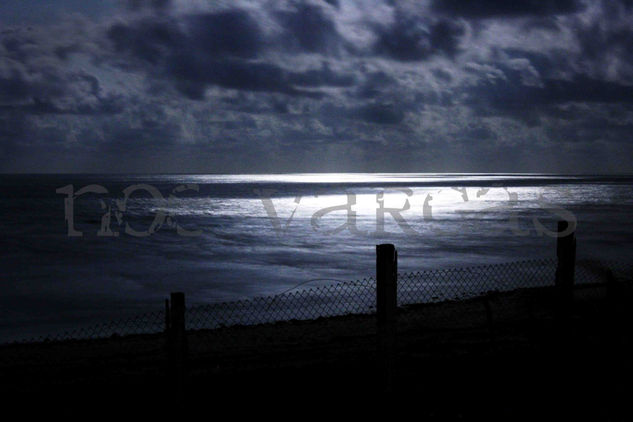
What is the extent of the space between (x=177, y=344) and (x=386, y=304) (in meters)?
2.10

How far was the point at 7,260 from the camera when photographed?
2734 centimetres

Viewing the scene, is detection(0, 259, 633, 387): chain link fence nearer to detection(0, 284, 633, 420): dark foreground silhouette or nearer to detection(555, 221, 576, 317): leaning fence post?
detection(0, 284, 633, 420): dark foreground silhouette

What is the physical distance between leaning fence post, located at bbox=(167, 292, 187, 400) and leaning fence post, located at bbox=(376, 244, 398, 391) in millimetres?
1943

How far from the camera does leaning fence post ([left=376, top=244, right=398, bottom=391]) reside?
19.0ft

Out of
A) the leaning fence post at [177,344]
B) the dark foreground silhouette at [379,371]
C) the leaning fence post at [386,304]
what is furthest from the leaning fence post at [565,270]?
the leaning fence post at [177,344]

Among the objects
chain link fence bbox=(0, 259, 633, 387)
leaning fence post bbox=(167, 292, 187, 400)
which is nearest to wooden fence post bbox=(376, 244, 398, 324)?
leaning fence post bbox=(167, 292, 187, 400)

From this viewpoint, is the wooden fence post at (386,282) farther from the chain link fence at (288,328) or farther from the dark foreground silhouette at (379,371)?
the chain link fence at (288,328)

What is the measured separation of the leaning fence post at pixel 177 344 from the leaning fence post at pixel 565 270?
14.4 feet

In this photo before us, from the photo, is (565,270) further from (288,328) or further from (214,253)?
(214,253)

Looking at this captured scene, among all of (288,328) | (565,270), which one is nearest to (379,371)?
(565,270)

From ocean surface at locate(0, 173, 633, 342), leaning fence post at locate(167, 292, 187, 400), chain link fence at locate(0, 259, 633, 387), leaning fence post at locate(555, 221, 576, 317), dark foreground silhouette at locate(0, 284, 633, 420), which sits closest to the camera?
leaning fence post at locate(167, 292, 187, 400)

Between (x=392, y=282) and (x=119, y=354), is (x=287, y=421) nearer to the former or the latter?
(x=392, y=282)

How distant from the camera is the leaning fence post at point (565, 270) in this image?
6.93 metres

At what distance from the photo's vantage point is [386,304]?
589 centimetres
